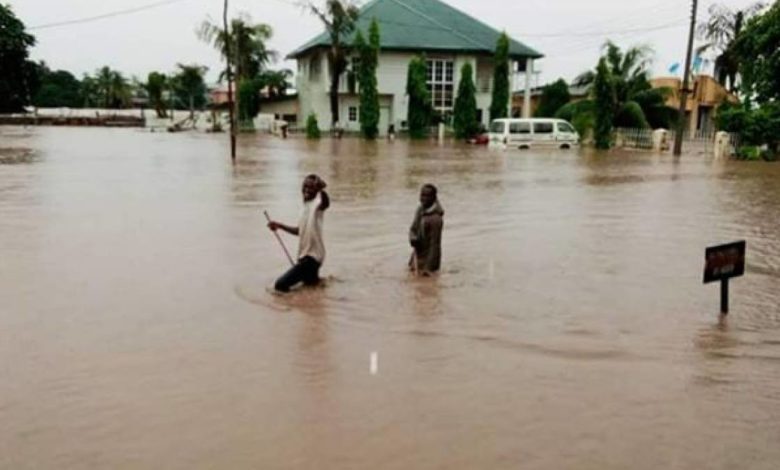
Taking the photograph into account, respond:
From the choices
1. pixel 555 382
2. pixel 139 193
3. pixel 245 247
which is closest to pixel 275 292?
pixel 245 247

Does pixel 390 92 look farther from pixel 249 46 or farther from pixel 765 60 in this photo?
pixel 765 60

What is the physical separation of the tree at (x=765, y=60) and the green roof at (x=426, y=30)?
4065 cm

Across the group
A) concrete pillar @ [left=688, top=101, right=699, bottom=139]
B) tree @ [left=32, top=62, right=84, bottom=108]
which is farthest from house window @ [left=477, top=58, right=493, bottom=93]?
tree @ [left=32, top=62, right=84, bottom=108]

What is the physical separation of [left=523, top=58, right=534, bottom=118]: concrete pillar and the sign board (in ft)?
149

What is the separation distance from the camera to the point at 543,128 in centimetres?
4016

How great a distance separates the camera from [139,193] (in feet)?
59.7

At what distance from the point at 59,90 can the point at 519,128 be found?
6970cm

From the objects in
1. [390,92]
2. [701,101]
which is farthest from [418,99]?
[701,101]

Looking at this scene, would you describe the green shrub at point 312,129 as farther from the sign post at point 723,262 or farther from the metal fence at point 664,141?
the sign post at point 723,262

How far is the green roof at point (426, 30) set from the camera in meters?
51.8

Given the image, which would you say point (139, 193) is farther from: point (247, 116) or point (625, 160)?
point (247, 116)

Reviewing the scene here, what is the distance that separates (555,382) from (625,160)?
88.2 ft

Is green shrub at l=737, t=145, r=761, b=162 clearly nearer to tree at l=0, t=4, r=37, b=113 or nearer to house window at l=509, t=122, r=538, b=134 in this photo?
house window at l=509, t=122, r=538, b=134

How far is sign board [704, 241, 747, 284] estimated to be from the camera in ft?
24.1
